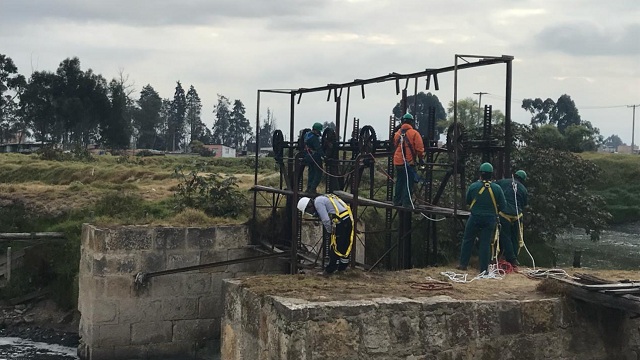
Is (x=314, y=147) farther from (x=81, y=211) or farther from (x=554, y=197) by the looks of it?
(x=554, y=197)

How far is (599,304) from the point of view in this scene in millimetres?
8453

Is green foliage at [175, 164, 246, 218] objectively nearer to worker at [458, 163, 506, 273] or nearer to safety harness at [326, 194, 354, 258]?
safety harness at [326, 194, 354, 258]

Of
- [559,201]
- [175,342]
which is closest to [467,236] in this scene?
[175,342]

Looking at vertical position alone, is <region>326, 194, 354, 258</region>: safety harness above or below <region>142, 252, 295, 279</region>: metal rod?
above

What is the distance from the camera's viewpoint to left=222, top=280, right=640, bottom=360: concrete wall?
7605 mm

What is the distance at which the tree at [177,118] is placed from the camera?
90.4m

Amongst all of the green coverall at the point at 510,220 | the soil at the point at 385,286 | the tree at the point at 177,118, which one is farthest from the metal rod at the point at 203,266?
the tree at the point at 177,118

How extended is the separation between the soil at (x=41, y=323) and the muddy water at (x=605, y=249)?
47.6 ft

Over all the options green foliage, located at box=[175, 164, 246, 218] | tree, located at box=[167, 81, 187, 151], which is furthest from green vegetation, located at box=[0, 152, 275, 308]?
tree, located at box=[167, 81, 187, 151]

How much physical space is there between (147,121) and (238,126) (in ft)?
73.9

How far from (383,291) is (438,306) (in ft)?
2.70

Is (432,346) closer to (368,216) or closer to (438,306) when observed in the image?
(438,306)

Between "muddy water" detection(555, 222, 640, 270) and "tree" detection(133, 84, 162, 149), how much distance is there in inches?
2168

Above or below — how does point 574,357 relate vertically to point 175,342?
above
